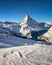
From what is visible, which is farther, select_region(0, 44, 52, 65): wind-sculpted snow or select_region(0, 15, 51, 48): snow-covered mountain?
select_region(0, 15, 51, 48): snow-covered mountain

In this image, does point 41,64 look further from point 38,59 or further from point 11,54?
point 11,54

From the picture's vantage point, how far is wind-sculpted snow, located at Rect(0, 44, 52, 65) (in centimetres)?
862

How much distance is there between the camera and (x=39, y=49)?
9.83 m

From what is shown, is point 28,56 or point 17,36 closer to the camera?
point 28,56

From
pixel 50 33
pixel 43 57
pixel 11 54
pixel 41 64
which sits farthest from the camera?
pixel 50 33

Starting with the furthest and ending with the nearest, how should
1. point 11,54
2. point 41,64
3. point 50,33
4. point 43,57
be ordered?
point 50,33 < point 11,54 < point 43,57 < point 41,64

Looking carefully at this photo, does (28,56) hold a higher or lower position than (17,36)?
lower

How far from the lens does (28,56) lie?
9.20 m

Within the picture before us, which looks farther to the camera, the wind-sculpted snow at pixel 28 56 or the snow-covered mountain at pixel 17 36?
the snow-covered mountain at pixel 17 36

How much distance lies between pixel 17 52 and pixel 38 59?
4.97 ft

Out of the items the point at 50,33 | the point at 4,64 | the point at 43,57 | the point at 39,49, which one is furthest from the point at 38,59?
the point at 50,33

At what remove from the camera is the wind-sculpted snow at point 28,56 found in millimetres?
8625

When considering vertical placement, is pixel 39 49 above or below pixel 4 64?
above

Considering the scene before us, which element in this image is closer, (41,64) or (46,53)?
(41,64)
